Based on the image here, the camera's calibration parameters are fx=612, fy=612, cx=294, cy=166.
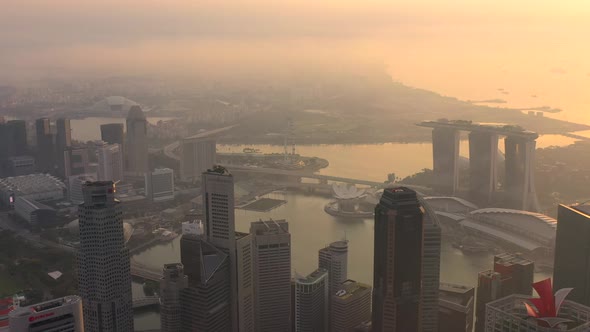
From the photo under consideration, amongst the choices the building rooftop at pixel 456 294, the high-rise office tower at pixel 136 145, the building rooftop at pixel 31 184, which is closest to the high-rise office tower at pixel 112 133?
the high-rise office tower at pixel 136 145

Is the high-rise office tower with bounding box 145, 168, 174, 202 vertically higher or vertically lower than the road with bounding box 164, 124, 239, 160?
lower

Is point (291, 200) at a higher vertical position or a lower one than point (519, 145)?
lower

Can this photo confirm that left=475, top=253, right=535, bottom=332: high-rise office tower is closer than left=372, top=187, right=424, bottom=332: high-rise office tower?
No

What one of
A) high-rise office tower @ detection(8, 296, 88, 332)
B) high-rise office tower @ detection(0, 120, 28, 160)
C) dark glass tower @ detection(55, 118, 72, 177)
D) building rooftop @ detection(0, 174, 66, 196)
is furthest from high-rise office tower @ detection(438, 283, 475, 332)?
high-rise office tower @ detection(0, 120, 28, 160)

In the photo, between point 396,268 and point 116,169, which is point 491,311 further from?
point 116,169

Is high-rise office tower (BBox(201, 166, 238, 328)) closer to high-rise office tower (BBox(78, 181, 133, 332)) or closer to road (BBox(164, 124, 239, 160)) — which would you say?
high-rise office tower (BBox(78, 181, 133, 332))

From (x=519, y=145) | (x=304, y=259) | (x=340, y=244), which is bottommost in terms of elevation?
(x=304, y=259)

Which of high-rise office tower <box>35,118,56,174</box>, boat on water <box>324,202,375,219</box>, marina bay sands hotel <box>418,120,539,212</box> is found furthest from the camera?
high-rise office tower <box>35,118,56,174</box>

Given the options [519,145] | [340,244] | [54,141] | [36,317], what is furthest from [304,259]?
[54,141]
